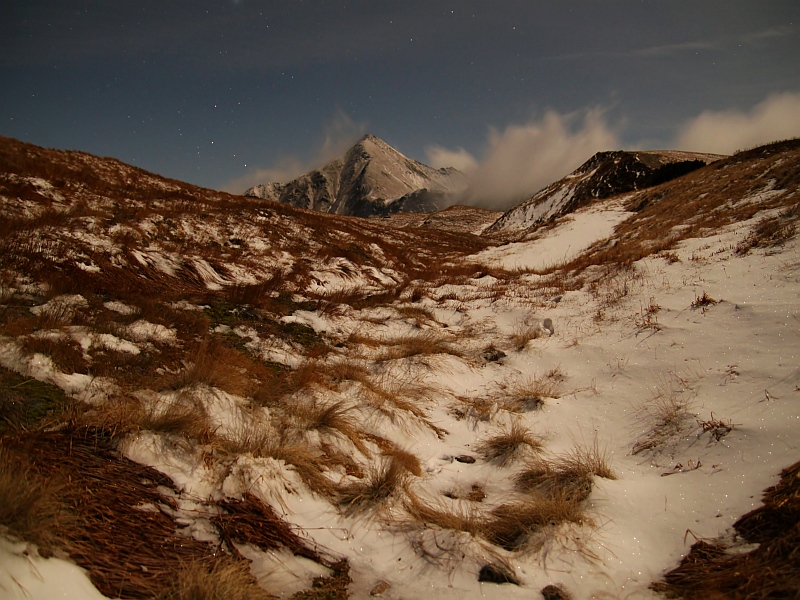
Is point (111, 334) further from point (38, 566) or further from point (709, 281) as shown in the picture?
point (709, 281)

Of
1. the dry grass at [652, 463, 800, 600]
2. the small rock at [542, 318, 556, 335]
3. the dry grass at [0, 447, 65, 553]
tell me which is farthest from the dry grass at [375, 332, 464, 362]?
the dry grass at [0, 447, 65, 553]

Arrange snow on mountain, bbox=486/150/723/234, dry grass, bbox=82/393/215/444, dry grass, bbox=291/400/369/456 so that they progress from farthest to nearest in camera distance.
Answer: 1. snow on mountain, bbox=486/150/723/234
2. dry grass, bbox=291/400/369/456
3. dry grass, bbox=82/393/215/444

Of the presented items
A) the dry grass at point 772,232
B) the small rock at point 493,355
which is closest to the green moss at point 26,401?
the small rock at point 493,355

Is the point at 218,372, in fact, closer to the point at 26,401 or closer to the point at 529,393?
the point at 26,401

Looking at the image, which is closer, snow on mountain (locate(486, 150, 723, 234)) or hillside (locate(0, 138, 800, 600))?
hillside (locate(0, 138, 800, 600))

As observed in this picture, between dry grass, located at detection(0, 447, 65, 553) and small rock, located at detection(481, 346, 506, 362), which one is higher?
small rock, located at detection(481, 346, 506, 362)

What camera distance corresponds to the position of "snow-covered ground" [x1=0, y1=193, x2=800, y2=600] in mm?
Result: 2555

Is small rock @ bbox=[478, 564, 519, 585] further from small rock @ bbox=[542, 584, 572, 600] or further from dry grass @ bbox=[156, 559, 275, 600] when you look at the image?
dry grass @ bbox=[156, 559, 275, 600]

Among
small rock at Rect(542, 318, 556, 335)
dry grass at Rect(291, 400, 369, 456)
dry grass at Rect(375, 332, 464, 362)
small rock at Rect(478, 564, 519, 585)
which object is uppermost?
small rock at Rect(542, 318, 556, 335)

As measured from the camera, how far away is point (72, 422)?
3.00m

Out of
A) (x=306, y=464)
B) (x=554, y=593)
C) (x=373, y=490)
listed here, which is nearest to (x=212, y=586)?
(x=306, y=464)

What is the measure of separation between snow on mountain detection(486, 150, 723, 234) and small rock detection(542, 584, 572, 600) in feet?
139

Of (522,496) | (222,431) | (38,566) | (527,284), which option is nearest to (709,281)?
(527,284)

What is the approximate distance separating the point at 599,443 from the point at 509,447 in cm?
105
